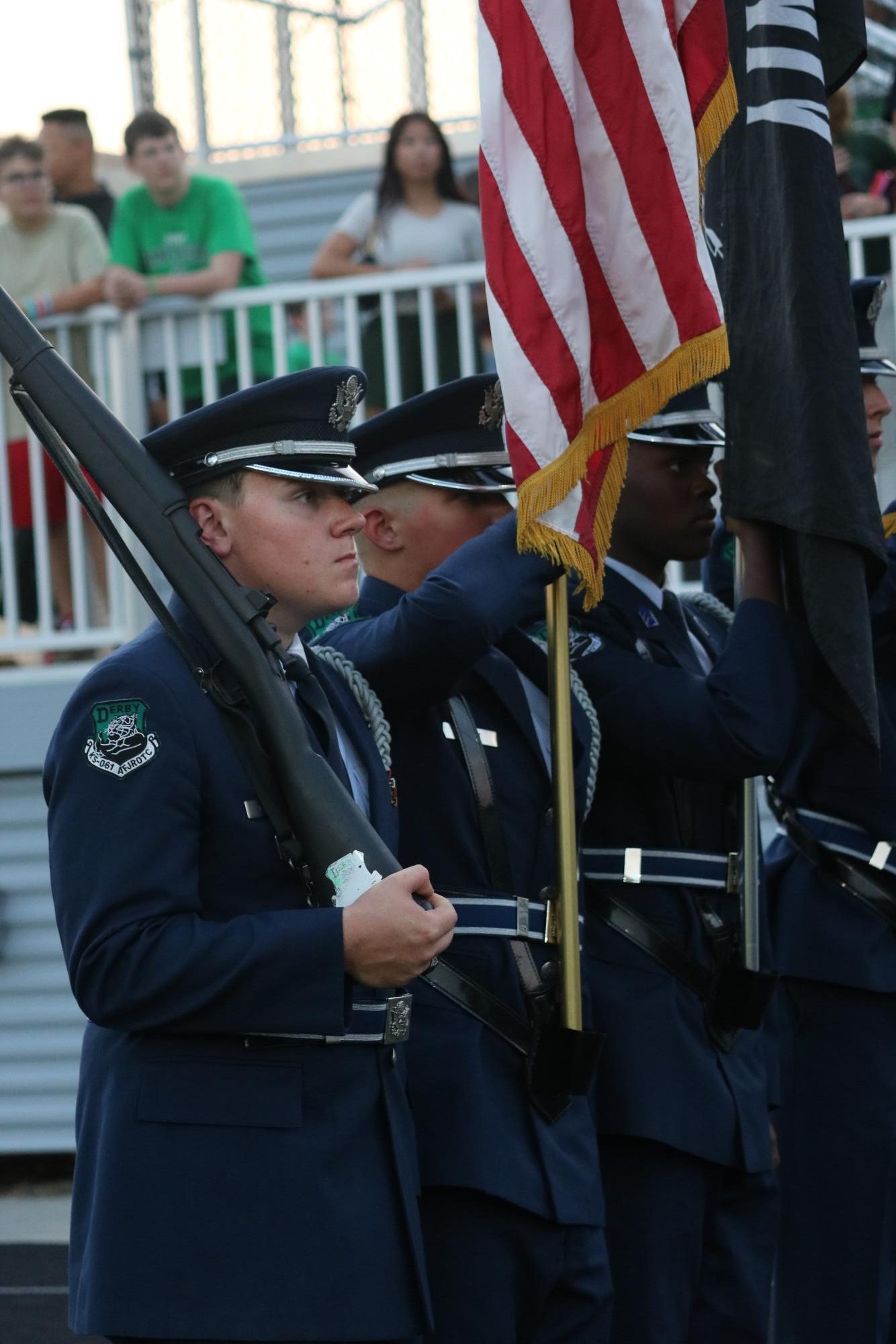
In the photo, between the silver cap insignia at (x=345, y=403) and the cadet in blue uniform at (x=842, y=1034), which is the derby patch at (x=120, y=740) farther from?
the cadet in blue uniform at (x=842, y=1034)

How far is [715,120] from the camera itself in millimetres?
3430

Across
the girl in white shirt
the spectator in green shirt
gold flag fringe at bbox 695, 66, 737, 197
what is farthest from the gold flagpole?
the girl in white shirt

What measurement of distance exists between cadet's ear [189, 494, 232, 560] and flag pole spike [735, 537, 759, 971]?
1214 millimetres

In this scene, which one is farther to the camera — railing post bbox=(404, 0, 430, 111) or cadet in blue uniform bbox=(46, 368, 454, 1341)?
railing post bbox=(404, 0, 430, 111)

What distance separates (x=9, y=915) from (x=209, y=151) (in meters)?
6.41

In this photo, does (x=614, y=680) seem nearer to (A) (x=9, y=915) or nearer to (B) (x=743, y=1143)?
(B) (x=743, y=1143)

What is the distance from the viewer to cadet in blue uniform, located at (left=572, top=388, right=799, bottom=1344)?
3500 mm

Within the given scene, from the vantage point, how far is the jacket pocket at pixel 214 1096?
2559 mm

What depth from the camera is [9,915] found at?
6.86 m

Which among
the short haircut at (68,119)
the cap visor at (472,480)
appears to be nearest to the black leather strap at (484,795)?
the cap visor at (472,480)

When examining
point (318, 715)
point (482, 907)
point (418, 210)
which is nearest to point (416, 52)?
point (418, 210)

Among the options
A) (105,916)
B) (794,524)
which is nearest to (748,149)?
(794,524)

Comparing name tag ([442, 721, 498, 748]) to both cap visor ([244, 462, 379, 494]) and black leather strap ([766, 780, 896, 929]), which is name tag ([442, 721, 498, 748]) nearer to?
cap visor ([244, 462, 379, 494])

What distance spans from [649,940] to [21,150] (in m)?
4.85
